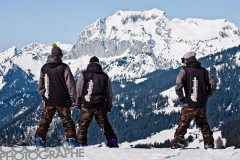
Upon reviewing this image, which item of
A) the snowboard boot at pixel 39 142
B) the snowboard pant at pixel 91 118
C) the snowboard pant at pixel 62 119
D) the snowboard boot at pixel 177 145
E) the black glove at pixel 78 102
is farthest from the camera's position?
the snowboard pant at pixel 91 118

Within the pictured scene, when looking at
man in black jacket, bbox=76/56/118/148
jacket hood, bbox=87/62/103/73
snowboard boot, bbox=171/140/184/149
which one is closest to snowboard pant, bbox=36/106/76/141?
man in black jacket, bbox=76/56/118/148

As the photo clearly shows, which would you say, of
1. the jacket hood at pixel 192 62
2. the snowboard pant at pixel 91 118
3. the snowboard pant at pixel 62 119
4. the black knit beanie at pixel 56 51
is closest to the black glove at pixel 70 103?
the snowboard pant at pixel 62 119

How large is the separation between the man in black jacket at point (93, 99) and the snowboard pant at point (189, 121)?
2.20 metres

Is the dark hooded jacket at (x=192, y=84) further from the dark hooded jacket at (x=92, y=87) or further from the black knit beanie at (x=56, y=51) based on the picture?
the black knit beanie at (x=56, y=51)

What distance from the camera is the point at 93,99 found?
18.6 m

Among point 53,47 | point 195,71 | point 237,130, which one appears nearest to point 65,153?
point 53,47

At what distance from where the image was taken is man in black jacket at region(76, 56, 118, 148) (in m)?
18.6

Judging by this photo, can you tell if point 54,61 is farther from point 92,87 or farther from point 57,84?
point 92,87

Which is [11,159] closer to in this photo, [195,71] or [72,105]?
[72,105]

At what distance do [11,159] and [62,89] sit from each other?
4.49 m

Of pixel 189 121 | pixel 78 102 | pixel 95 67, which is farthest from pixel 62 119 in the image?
pixel 189 121

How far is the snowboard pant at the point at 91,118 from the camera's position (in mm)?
18656

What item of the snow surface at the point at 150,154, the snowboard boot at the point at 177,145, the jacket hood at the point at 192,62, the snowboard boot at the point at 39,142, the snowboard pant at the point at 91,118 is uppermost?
the jacket hood at the point at 192,62

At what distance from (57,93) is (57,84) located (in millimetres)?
303
